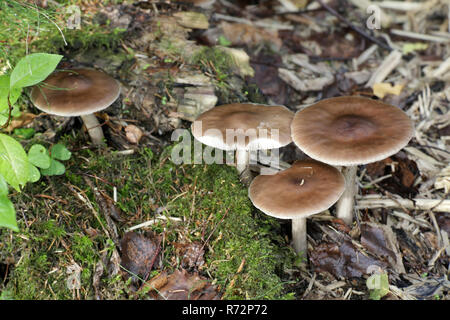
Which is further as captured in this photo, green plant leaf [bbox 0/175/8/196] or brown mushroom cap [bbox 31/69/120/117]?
brown mushroom cap [bbox 31/69/120/117]

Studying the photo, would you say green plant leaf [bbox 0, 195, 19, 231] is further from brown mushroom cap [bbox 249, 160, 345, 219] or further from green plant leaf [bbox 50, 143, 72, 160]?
brown mushroom cap [bbox 249, 160, 345, 219]

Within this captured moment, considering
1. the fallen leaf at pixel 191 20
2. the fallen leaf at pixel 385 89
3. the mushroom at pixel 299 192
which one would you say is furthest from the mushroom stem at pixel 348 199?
the fallen leaf at pixel 191 20

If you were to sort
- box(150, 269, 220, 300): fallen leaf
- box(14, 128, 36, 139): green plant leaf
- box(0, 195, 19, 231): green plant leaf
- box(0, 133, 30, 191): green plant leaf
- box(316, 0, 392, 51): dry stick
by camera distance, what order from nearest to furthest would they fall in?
box(0, 195, 19, 231): green plant leaf
box(0, 133, 30, 191): green plant leaf
box(150, 269, 220, 300): fallen leaf
box(14, 128, 36, 139): green plant leaf
box(316, 0, 392, 51): dry stick

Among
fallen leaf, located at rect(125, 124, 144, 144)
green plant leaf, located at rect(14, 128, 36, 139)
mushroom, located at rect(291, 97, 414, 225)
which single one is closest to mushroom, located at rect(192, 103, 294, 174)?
mushroom, located at rect(291, 97, 414, 225)

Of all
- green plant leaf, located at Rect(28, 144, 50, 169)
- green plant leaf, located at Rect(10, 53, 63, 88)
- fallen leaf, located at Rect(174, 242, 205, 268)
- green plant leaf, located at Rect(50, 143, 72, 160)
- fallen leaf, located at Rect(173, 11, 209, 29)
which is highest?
green plant leaf, located at Rect(10, 53, 63, 88)

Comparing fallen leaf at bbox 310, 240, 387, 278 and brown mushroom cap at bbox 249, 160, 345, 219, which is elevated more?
brown mushroom cap at bbox 249, 160, 345, 219

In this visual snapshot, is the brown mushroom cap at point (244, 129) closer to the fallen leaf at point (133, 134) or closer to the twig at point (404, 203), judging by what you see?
the fallen leaf at point (133, 134)

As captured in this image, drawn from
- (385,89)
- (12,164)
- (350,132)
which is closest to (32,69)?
(12,164)

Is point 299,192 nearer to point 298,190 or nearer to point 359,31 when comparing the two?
point 298,190
